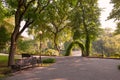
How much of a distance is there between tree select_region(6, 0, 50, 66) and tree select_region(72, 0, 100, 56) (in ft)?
59.4

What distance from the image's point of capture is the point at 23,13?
2080 cm

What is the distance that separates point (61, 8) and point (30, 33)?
28.9m

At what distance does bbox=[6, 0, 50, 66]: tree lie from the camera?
20.8 metres

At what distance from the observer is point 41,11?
76.0ft

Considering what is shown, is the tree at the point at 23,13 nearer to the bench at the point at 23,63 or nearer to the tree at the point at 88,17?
the bench at the point at 23,63

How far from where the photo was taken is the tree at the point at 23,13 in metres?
20.8

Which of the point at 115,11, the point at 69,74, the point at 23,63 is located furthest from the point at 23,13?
the point at 115,11

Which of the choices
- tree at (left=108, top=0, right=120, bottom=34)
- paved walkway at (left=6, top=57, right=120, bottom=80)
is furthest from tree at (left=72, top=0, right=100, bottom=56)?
paved walkway at (left=6, top=57, right=120, bottom=80)

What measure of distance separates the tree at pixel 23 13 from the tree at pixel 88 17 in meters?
18.1

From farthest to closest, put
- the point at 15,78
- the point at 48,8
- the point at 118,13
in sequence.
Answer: the point at 118,13, the point at 48,8, the point at 15,78

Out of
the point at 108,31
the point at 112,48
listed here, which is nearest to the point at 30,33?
the point at 112,48

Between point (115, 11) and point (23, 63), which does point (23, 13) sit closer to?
point (23, 63)

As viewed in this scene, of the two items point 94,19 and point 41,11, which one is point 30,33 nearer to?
point 94,19

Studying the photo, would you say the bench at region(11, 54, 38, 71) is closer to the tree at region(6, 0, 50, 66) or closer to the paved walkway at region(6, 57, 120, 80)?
the paved walkway at region(6, 57, 120, 80)
